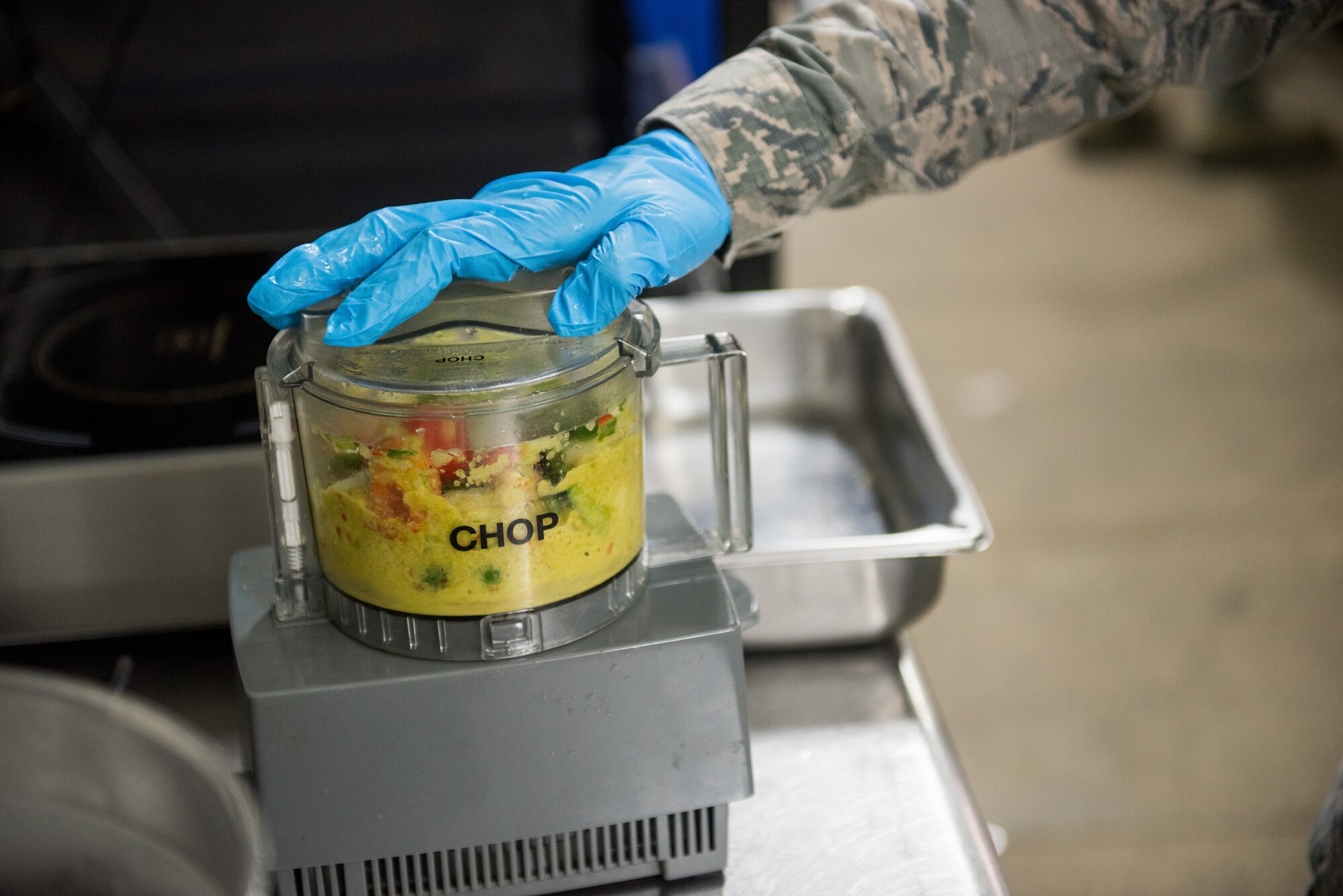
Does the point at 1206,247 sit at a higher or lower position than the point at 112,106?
lower

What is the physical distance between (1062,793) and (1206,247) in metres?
2.46

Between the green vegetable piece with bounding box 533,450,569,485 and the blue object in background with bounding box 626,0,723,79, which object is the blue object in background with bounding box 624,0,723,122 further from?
the green vegetable piece with bounding box 533,450,569,485

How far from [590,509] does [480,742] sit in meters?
0.14

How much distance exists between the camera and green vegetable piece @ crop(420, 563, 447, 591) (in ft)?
2.18

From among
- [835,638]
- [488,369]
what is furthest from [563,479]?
[835,638]

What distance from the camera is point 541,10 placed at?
1401 mm

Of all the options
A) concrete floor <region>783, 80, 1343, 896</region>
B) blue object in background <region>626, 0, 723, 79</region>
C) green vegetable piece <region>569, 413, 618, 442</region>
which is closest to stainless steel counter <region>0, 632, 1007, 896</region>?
green vegetable piece <region>569, 413, 618, 442</region>

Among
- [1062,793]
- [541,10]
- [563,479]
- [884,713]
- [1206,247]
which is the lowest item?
[1062,793]

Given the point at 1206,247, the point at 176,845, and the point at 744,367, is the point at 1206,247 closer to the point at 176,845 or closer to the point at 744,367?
the point at 744,367

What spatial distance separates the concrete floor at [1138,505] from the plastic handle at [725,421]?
56.9 inches

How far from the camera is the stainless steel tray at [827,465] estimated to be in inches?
36.5

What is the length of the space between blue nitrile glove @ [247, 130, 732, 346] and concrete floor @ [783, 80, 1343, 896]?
1.57 m

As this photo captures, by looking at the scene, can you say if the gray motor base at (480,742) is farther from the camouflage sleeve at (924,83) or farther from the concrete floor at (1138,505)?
the concrete floor at (1138,505)

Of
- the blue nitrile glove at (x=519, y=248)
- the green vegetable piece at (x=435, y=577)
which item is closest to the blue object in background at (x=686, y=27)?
the blue nitrile glove at (x=519, y=248)
